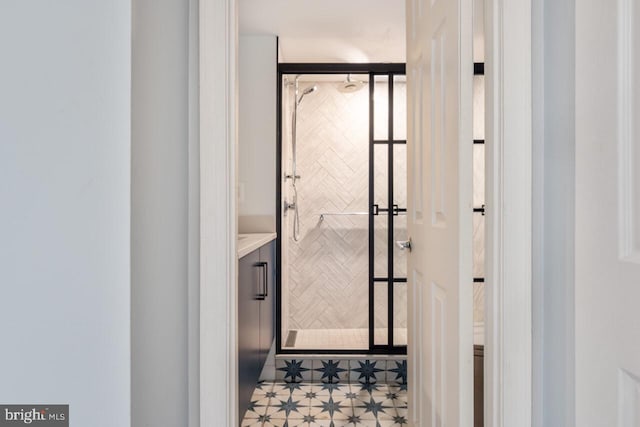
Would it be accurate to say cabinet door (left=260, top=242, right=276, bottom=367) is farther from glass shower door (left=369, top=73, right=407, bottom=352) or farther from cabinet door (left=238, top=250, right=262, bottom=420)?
glass shower door (left=369, top=73, right=407, bottom=352)

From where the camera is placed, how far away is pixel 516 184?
0.99 meters

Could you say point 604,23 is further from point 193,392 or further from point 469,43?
point 193,392

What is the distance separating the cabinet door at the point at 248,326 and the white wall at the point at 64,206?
4.88 ft

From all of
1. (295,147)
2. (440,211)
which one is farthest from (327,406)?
(295,147)

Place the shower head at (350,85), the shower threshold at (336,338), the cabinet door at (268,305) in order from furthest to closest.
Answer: the shower head at (350,85), the shower threshold at (336,338), the cabinet door at (268,305)

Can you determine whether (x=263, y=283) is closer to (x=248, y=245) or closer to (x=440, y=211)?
(x=248, y=245)

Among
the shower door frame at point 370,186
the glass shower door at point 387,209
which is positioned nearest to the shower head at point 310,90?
the shower door frame at point 370,186

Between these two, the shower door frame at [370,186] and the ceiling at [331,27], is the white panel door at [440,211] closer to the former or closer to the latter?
the ceiling at [331,27]

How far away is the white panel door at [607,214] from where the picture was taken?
28.1 inches

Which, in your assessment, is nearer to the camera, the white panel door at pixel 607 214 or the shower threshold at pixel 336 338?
the white panel door at pixel 607 214

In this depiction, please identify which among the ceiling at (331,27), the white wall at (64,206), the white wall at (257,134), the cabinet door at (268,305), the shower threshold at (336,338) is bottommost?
the shower threshold at (336,338)

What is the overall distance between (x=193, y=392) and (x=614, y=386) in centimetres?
95

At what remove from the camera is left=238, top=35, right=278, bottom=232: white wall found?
9.50ft

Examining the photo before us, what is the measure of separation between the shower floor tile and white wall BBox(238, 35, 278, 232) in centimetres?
104
